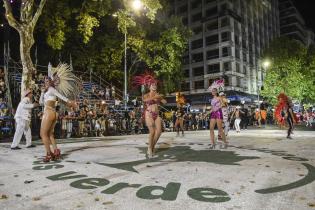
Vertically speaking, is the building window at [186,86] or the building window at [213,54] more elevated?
the building window at [213,54]

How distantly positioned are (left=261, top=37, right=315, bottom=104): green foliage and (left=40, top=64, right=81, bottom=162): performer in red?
149 feet

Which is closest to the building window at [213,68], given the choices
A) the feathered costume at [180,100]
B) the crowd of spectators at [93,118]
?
the crowd of spectators at [93,118]

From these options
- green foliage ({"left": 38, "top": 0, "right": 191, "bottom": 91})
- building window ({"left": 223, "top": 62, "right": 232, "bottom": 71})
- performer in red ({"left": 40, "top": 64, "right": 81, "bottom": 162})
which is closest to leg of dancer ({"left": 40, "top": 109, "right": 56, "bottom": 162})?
performer in red ({"left": 40, "top": 64, "right": 81, "bottom": 162})

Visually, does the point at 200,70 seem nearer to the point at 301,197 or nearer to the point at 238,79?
the point at 238,79

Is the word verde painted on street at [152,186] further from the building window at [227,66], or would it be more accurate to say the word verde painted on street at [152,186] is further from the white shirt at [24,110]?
the building window at [227,66]

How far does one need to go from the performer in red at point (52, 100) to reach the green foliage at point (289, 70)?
45367 mm

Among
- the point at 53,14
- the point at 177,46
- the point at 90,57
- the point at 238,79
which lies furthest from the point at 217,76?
the point at 53,14

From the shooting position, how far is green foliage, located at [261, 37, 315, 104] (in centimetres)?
4872

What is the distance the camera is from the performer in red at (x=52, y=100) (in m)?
7.69

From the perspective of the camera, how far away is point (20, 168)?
6930mm

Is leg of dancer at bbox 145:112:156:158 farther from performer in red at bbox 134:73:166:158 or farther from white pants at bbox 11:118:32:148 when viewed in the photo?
white pants at bbox 11:118:32:148

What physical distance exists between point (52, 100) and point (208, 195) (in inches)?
188

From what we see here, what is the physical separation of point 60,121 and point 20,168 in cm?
1196

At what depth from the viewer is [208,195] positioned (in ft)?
15.4
